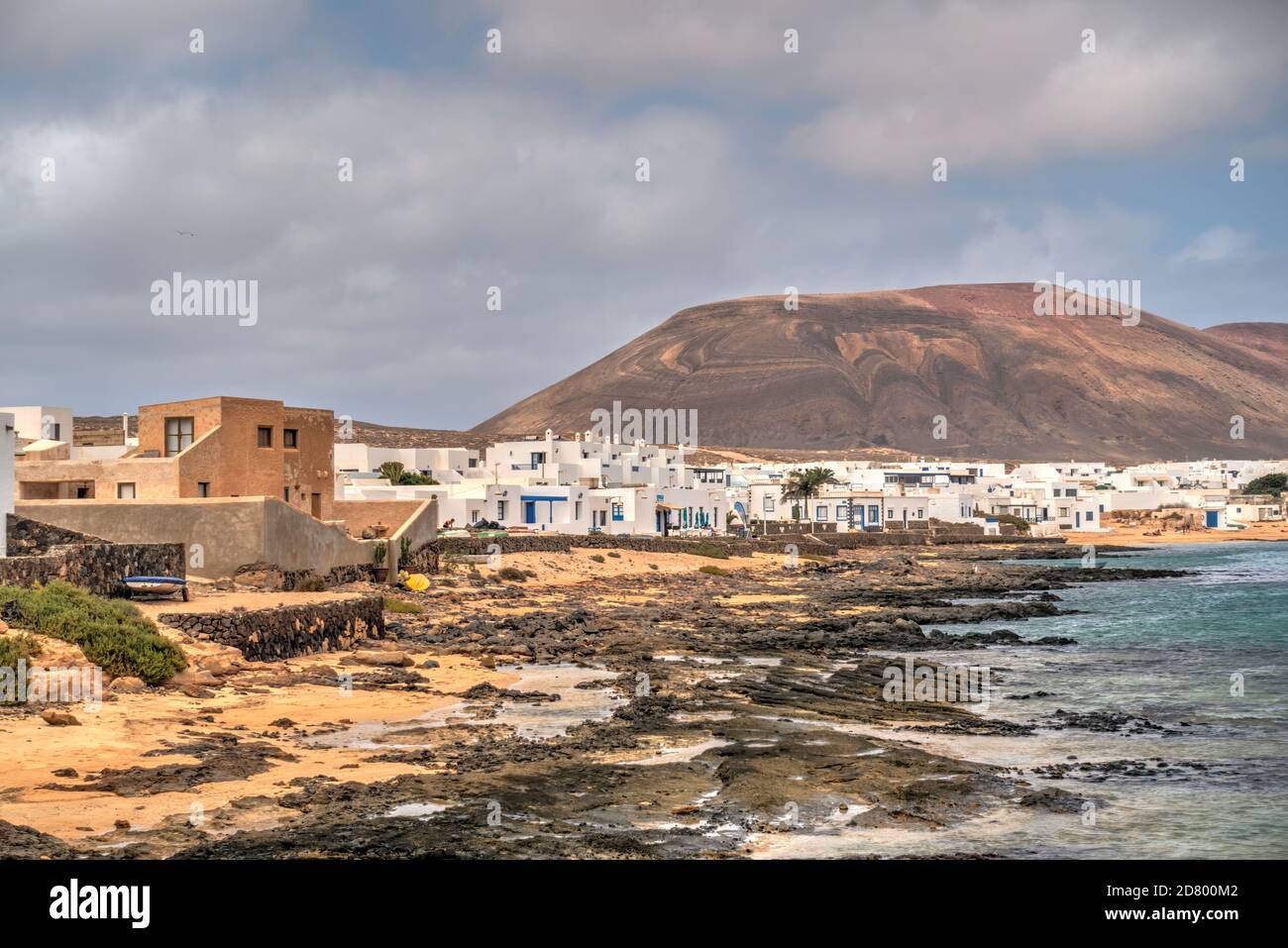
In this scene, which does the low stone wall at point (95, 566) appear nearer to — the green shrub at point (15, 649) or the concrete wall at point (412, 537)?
the green shrub at point (15, 649)

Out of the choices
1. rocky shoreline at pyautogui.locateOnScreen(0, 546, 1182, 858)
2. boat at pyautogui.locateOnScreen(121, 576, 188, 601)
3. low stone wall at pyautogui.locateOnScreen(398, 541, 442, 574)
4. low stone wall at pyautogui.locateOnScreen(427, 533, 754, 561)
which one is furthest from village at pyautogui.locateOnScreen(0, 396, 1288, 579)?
rocky shoreline at pyautogui.locateOnScreen(0, 546, 1182, 858)

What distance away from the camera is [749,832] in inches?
516

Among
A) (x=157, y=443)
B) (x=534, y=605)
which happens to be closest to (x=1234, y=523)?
(x=534, y=605)

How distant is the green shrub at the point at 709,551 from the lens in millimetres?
66000

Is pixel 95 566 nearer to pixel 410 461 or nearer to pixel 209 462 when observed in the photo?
pixel 209 462

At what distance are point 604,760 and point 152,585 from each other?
12.1 m

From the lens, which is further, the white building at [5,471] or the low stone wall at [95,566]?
the white building at [5,471]

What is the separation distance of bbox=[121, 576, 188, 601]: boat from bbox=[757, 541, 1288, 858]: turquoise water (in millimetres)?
14408

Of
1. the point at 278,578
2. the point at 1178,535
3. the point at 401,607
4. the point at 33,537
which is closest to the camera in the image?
the point at 33,537

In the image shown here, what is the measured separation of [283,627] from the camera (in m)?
24.3

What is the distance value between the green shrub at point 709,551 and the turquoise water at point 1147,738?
824 inches

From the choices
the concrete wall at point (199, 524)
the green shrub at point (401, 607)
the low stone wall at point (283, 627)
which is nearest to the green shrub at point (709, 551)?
the green shrub at point (401, 607)

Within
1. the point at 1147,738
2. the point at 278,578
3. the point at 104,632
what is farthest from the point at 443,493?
the point at 1147,738
